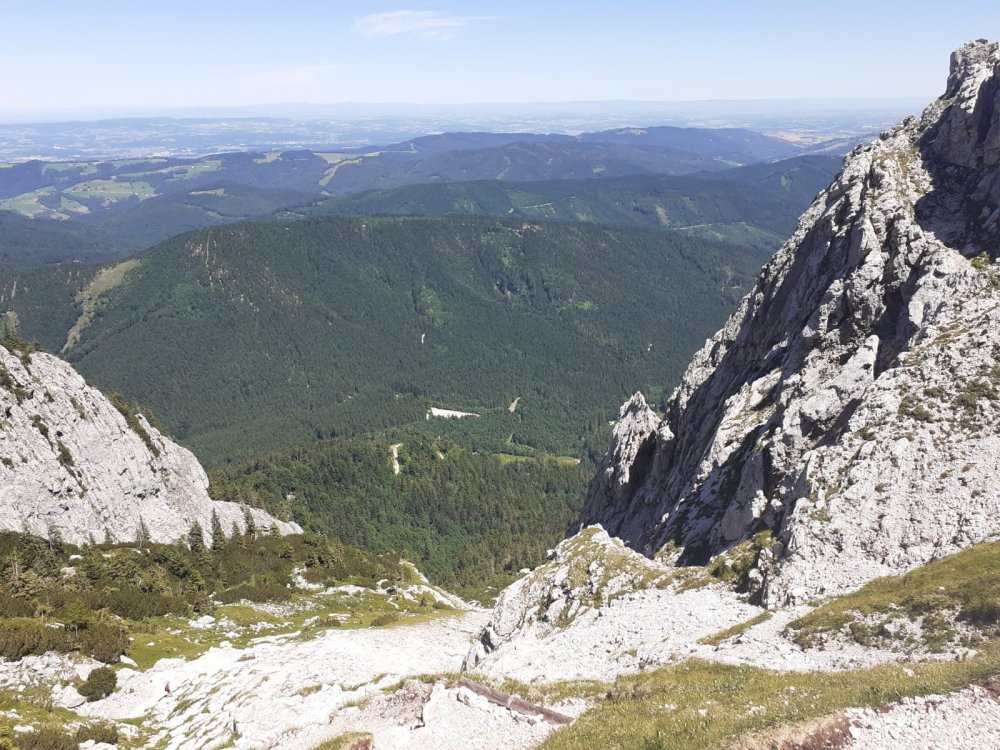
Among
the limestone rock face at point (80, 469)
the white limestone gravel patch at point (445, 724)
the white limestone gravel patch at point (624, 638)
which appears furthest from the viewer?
the limestone rock face at point (80, 469)

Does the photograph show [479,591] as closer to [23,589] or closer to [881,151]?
[23,589]

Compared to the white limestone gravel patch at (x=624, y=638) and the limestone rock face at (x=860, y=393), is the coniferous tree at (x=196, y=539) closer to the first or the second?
the limestone rock face at (x=860, y=393)

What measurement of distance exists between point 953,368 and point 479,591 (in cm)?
12956

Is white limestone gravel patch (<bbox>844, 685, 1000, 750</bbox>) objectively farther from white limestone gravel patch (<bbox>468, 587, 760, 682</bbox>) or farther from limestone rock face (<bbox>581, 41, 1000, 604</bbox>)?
limestone rock face (<bbox>581, 41, 1000, 604</bbox>)

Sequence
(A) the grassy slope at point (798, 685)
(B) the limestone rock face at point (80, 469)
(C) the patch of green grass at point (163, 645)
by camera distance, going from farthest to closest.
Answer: (B) the limestone rock face at point (80, 469)
(C) the patch of green grass at point (163, 645)
(A) the grassy slope at point (798, 685)

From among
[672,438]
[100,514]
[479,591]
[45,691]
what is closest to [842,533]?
[672,438]

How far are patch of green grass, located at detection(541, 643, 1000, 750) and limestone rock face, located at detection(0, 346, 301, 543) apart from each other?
299 feet

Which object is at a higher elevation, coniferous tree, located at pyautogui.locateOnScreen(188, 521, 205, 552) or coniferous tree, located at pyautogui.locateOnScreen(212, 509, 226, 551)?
coniferous tree, located at pyautogui.locateOnScreen(188, 521, 205, 552)

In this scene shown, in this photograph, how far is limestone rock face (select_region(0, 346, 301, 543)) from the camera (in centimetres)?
8856

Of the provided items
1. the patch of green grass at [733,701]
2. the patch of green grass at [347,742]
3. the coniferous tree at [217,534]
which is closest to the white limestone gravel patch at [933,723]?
the patch of green grass at [733,701]

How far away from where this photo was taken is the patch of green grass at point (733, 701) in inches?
896

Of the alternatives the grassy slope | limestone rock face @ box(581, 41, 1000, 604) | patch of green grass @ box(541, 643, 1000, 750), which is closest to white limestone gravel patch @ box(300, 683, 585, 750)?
patch of green grass @ box(541, 643, 1000, 750)

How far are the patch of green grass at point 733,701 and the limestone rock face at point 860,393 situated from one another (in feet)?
44.3

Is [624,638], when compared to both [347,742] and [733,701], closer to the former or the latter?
[733,701]
